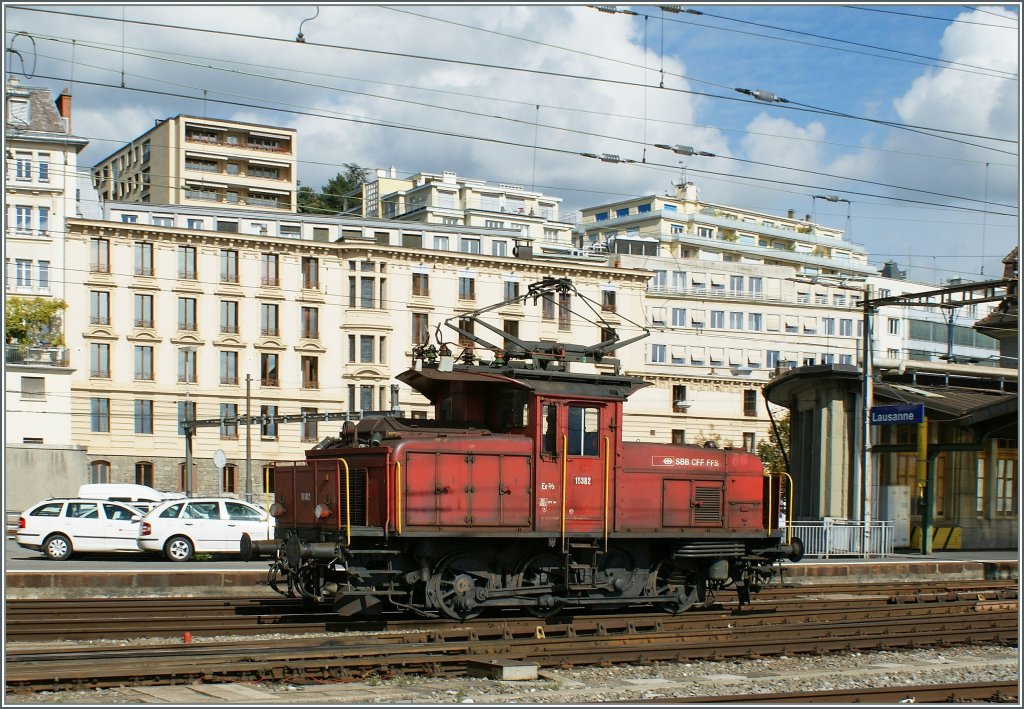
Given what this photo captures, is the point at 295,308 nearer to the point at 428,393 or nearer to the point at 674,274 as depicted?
the point at 674,274

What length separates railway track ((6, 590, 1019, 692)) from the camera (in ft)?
41.7

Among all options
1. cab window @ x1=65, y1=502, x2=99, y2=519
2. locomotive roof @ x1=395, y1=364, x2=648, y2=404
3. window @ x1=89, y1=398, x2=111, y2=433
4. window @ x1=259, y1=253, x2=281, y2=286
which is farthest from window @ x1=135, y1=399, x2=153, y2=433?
locomotive roof @ x1=395, y1=364, x2=648, y2=404

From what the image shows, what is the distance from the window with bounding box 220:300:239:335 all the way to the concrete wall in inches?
409

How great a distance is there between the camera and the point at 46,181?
63812 millimetres

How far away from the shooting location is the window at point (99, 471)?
6288cm

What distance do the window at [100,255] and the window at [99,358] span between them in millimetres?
3980

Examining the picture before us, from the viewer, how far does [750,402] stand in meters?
79.3

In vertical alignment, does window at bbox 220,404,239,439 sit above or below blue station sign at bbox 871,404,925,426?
below

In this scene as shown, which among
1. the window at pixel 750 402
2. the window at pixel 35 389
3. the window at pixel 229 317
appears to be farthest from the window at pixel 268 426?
the window at pixel 750 402

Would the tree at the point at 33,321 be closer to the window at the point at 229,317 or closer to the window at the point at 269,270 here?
the window at the point at 229,317

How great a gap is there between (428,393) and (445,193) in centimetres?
7061

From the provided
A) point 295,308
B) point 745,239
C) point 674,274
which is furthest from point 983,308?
point 295,308

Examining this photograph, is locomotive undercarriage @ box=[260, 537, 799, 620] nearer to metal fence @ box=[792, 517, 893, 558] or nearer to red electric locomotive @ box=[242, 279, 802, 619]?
red electric locomotive @ box=[242, 279, 802, 619]

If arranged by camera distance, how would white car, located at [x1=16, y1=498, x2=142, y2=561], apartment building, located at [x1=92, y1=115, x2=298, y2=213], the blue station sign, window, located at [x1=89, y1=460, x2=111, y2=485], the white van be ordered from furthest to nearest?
apartment building, located at [x1=92, y1=115, x2=298, y2=213], window, located at [x1=89, y1=460, x2=111, y2=485], the white van, the blue station sign, white car, located at [x1=16, y1=498, x2=142, y2=561]
